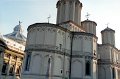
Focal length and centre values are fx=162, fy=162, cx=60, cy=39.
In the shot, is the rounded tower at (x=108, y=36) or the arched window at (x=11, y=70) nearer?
the rounded tower at (x=108, y=36)

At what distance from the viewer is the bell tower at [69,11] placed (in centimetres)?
3603

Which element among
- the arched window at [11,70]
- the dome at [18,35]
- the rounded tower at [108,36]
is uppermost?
the dome at [18,35]

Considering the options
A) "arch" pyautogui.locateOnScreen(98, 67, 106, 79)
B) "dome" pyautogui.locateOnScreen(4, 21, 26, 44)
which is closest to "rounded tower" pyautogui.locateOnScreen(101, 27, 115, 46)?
"arch" pyautogui.locateOnScreen(98, 67, 106, 79)

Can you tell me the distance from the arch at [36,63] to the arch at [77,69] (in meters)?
6.76

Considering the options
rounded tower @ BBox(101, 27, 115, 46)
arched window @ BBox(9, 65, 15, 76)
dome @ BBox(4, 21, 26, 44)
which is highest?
dome @ BBox(4, 21, 26, 44)

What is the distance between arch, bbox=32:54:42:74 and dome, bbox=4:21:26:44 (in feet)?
142

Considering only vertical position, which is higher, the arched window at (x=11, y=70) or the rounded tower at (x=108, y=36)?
the rounded tower at (x=108, y=36)

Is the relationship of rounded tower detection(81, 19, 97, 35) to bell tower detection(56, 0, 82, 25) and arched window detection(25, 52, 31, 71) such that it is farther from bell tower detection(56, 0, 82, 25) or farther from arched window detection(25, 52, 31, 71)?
arched window detection(25, 52, 31, 71)

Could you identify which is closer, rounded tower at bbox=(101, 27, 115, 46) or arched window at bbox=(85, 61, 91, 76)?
arched window at bbox=(85, 61, 91, 76)

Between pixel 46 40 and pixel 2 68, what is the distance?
22570 millimetres

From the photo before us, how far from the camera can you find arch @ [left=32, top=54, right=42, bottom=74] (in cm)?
2721

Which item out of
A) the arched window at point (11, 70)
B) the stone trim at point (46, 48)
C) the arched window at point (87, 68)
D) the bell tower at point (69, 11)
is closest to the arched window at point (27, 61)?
the stone trim at point (46, 48)

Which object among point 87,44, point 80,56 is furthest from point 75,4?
point 80,56

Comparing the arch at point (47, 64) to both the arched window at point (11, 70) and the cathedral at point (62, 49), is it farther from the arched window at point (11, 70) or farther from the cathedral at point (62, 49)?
the arched window at point (11, 70)
